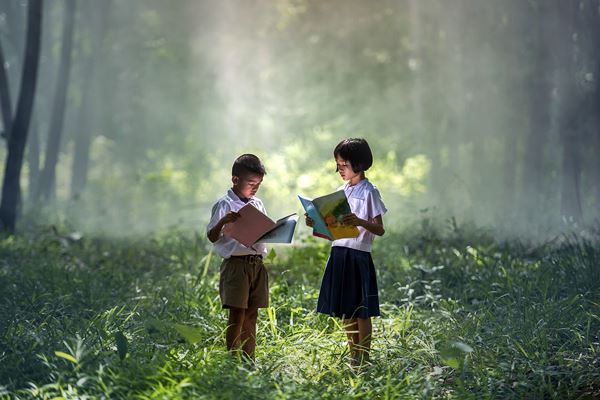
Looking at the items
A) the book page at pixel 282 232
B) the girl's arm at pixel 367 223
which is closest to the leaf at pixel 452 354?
the girl's arm at pixel 367 223

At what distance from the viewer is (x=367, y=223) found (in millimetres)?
5492

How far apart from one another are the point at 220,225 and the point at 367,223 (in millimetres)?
906

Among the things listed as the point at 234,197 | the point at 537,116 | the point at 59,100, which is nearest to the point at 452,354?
the point at 234,197

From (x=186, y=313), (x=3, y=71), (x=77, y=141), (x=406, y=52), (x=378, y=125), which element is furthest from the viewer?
(x=77, y=141)

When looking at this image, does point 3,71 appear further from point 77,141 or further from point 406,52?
point 77,141

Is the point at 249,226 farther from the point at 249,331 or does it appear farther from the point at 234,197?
the point at 249,331

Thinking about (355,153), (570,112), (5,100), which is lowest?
(355,153)

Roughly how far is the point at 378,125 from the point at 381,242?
12506mm

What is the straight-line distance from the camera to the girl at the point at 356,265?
5.63 metres

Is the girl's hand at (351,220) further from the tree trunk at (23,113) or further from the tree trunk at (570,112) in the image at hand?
the tree trunk at (23,113)

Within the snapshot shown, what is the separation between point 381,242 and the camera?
35.6 feet

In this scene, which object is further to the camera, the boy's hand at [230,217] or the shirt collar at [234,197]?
the shirt collar at [234,197]

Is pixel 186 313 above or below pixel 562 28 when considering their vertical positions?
below

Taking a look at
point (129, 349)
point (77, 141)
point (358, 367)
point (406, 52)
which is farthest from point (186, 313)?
point (77, 141)
